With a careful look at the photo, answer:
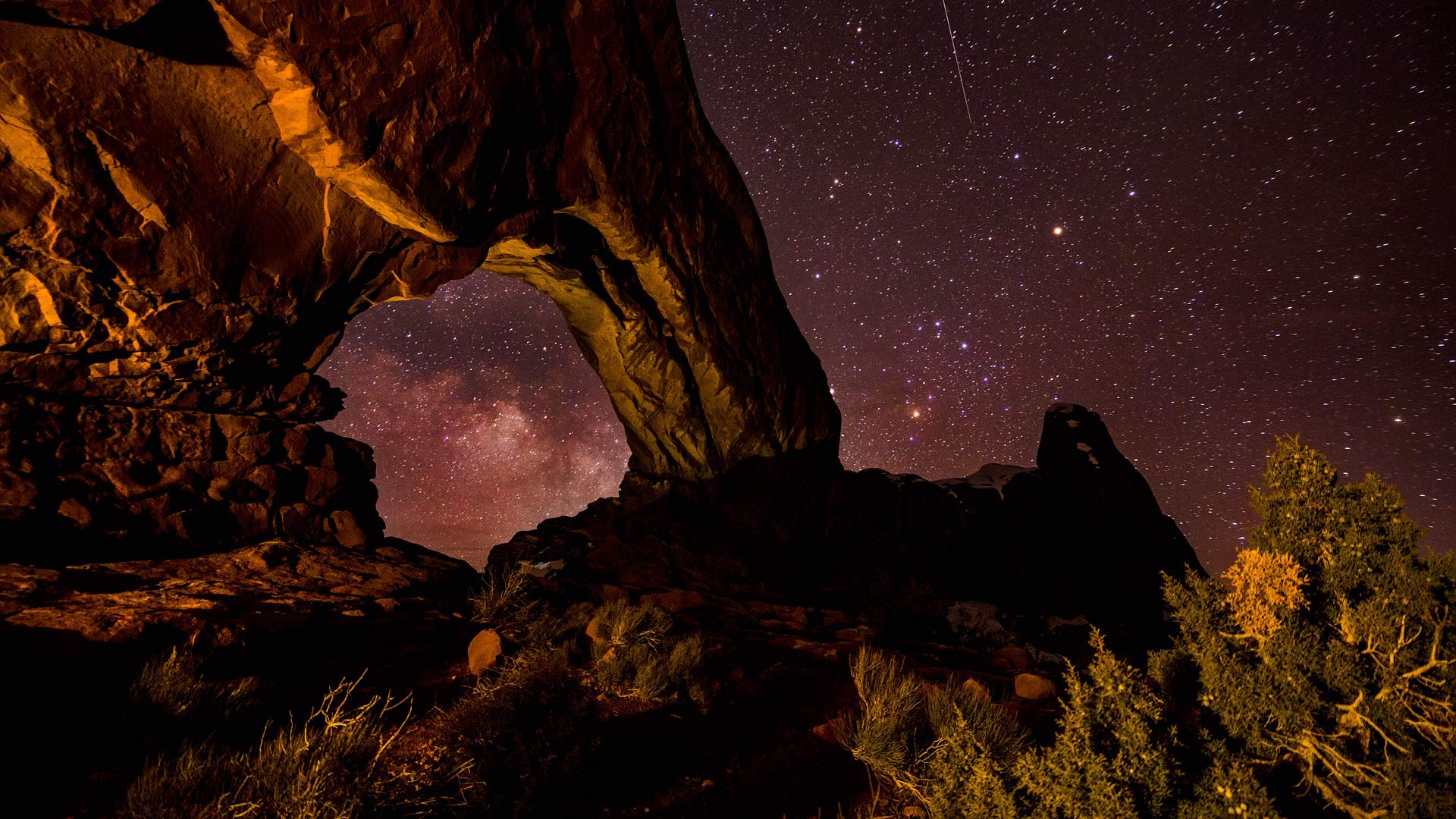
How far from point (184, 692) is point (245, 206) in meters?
5.98

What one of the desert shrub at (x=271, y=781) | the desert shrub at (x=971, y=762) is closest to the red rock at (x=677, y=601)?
the desert shrub at (x=971, y=762)

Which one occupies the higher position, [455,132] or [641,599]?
[455,132]

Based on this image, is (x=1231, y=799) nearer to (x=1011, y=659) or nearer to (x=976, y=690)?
(x=976, y=690)

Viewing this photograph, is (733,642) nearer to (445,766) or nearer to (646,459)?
(445,766)

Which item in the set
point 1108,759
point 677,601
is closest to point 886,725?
point 1108,759

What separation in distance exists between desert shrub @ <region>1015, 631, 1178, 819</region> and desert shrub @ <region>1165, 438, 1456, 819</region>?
2.24ft

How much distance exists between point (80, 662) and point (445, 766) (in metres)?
2.51

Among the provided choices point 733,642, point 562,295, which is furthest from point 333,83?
point 733,642

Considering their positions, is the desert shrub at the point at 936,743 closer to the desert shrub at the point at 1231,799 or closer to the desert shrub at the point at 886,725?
the desert shrub at the point at 886,725

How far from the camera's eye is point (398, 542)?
29.1 feet

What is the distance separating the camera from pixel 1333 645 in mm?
3662

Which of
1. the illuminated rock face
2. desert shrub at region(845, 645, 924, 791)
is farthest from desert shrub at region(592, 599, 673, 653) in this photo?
the illuminated rock face

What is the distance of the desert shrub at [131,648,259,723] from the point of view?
10.7ft

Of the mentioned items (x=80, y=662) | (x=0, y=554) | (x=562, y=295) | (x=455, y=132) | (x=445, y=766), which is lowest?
(x=445, y=766)
